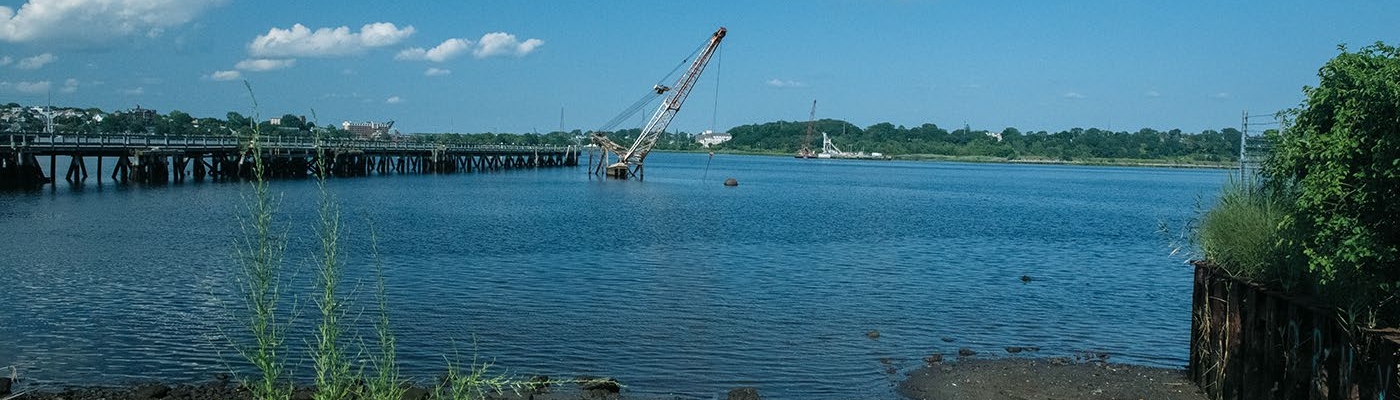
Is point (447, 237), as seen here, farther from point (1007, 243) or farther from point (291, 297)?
point (1007, 243)

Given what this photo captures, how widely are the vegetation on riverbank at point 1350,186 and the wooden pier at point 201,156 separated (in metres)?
28.9

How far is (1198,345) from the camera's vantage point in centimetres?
1418

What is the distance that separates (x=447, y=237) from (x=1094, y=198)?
5723 cm

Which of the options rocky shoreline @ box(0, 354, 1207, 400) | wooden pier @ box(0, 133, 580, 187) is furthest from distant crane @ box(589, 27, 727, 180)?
rocky shoreline @ box(0, 354, 1207, 400)

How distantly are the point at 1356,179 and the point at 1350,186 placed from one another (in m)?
0.08

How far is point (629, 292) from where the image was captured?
909 inches

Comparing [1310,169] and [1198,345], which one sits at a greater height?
[1310,169]

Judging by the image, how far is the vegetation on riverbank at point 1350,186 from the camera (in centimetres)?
912

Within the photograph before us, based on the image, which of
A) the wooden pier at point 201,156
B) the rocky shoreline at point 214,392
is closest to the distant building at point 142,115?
the wooden pier at point 201,156

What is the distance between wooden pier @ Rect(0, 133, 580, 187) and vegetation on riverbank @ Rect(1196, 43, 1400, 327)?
28.9 metres

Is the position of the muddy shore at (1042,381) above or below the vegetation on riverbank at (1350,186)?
below

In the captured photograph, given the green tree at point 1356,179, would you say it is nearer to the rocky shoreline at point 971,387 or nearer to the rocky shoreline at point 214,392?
the rocky shoreline at point 971,387

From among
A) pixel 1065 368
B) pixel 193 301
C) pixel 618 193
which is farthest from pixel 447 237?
pixel 618 193

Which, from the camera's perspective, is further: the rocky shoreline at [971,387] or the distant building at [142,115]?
the distant building at [142,115]
